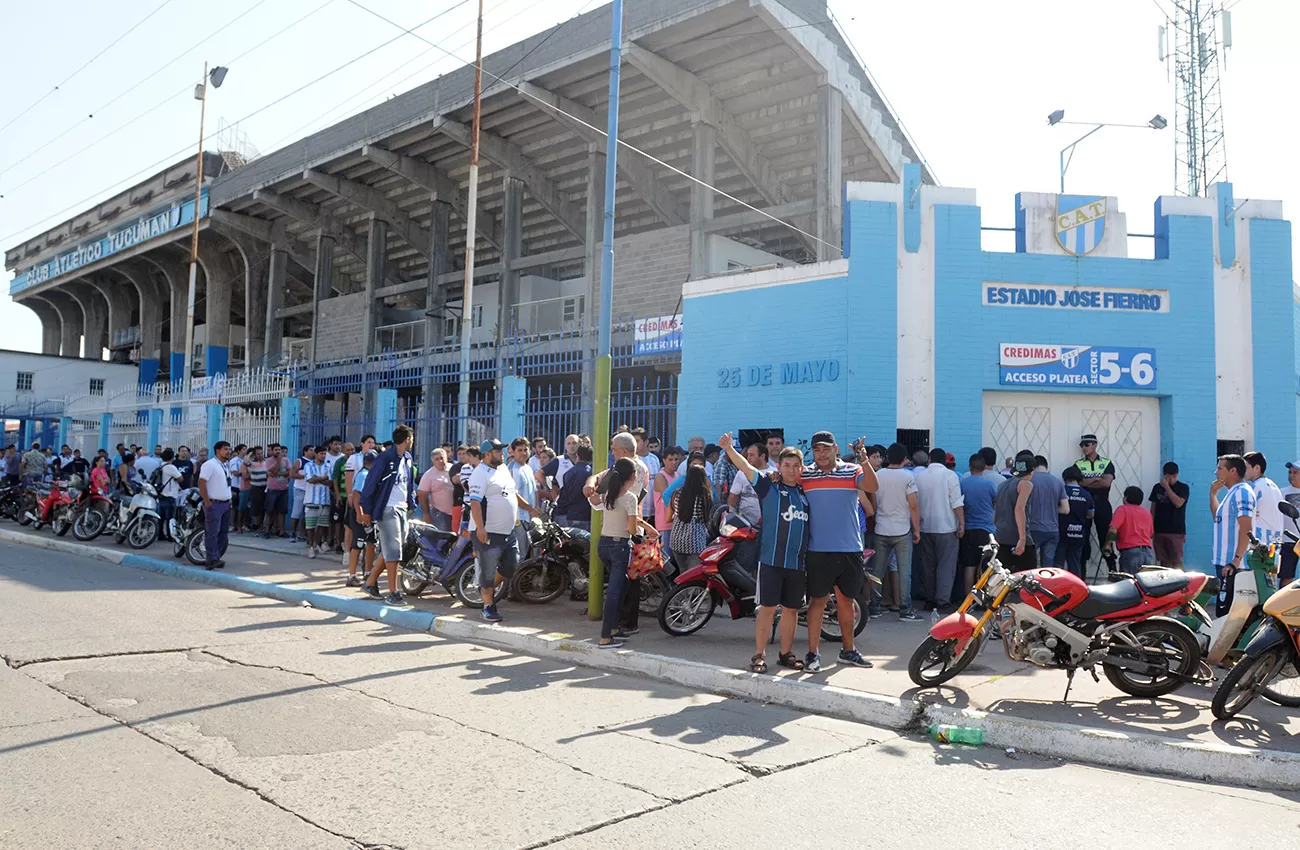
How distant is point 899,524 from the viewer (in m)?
9.75

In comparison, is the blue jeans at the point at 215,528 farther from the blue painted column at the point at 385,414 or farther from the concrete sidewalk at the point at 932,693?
the blue painted column at the point at 385,414

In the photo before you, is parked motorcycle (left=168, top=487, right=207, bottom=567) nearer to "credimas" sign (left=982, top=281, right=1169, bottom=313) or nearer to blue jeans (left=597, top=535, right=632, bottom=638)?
blue jeans (left=597, top=535, right=632, bottom=638)

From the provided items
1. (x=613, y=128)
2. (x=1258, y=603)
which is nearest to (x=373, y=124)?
(x=613, y=128)

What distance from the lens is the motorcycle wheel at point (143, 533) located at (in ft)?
48.4

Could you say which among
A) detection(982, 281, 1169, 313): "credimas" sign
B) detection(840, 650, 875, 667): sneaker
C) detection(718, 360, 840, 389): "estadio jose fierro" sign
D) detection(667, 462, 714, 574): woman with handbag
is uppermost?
detection(982, 281, 1169, 313): "credimas" sign

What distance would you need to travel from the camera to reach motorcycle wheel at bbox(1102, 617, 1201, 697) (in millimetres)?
6328

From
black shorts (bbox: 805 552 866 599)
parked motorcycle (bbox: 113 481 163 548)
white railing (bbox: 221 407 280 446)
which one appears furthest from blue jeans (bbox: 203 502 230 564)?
black shorts (bbox: 805 552 866 599)

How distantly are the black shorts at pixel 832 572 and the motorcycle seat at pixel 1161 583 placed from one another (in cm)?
191

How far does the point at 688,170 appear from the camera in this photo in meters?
28.8

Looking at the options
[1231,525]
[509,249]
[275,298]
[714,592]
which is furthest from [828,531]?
[275,298]

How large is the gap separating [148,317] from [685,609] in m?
47.6

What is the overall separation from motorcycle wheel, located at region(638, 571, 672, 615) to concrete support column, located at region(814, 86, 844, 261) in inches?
582

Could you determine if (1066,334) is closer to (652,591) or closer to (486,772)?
(652,591)

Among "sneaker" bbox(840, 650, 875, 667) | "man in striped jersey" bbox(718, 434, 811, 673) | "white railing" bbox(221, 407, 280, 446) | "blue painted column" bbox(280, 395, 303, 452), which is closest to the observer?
"man in striped jersey" bbox(718, 434, 811, 673)
